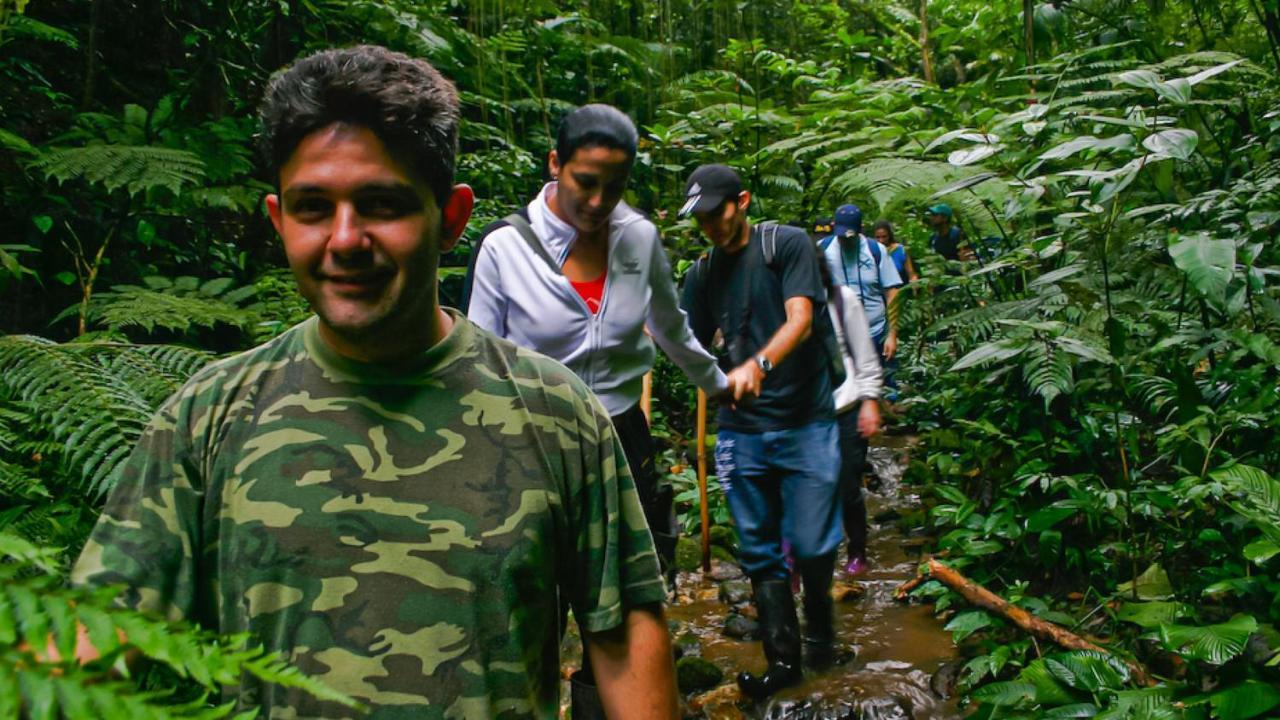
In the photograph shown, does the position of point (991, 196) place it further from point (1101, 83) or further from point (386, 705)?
point (386, 705)

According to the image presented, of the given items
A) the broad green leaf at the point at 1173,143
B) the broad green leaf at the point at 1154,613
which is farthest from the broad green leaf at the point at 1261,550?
the broad green leaf at the point at 1173,143

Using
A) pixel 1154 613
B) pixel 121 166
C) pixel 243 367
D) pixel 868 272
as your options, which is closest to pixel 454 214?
pixel 243 367

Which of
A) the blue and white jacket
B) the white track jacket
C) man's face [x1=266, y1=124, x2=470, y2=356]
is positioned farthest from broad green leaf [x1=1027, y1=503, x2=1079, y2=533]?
man's face [x1=266, y1=124, x2=470, y2=356]

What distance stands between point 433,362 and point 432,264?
0.16 m

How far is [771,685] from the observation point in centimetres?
418

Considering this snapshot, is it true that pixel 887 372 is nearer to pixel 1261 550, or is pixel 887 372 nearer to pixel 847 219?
pixel 847 219

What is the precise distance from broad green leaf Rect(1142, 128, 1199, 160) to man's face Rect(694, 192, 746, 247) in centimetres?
182

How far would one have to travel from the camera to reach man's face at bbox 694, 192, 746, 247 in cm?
427

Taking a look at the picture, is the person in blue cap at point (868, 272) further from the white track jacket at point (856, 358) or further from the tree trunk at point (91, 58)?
the tree trunk at point (91, 58)

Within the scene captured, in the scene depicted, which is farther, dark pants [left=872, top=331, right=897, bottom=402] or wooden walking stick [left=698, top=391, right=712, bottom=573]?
dark pants [left=872, top=331, right=897, bottom=402]

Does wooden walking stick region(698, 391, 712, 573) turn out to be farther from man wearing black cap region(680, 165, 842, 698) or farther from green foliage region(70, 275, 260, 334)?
green foliage region(70, 275, 260, 334)

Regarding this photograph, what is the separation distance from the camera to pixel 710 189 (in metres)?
4.21

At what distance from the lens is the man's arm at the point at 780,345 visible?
3766 millimetres

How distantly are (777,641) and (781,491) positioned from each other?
2.36 feet
